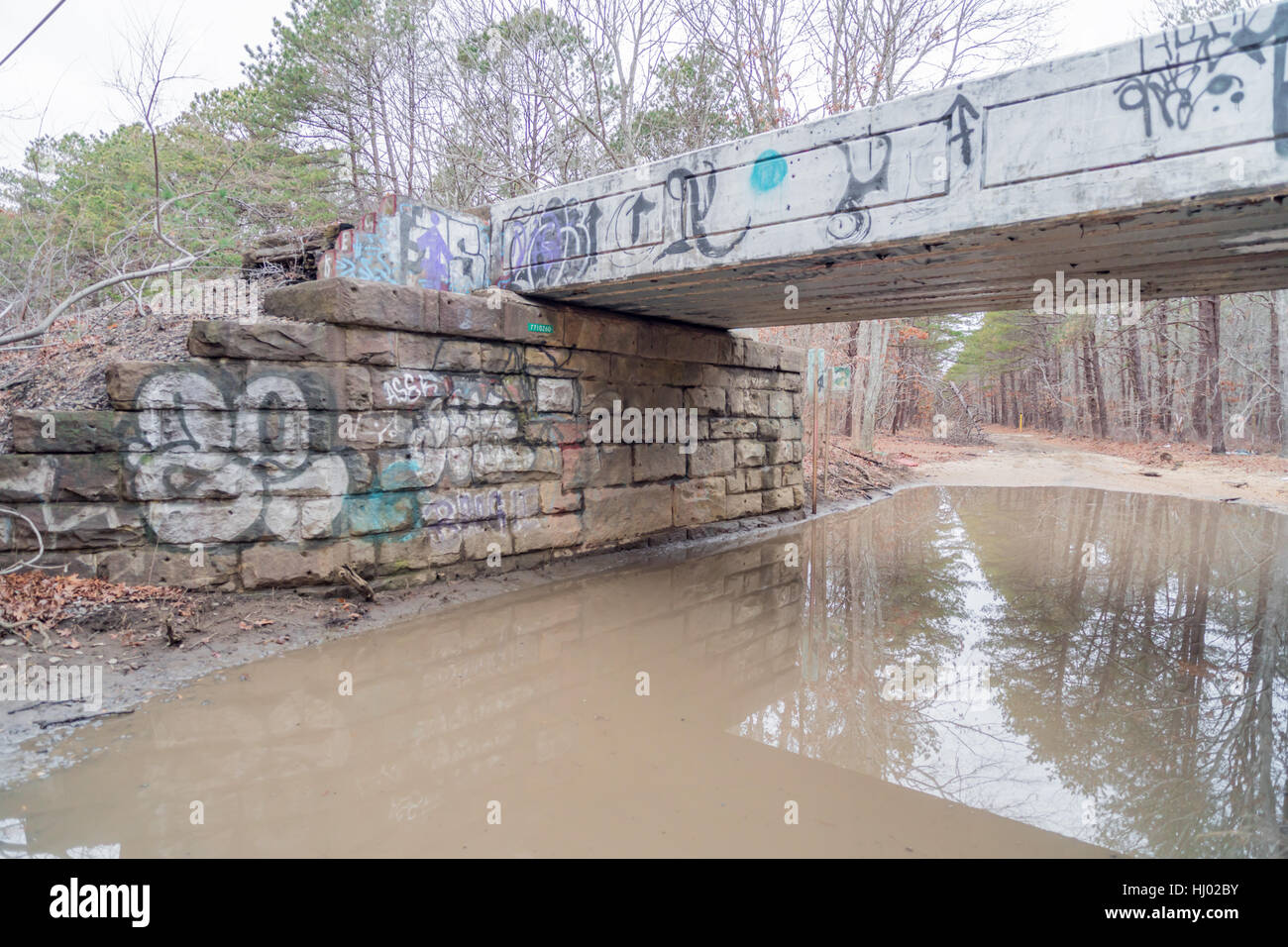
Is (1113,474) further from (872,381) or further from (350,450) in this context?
(350,450)

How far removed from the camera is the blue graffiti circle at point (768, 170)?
5363 millimetres

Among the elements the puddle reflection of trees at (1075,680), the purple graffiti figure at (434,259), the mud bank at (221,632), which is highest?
the purple graffiti figure at (434,259)

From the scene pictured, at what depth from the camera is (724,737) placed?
3.78 m

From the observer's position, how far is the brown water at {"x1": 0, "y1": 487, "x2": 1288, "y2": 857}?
2859 mm

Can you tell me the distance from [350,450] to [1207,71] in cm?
618

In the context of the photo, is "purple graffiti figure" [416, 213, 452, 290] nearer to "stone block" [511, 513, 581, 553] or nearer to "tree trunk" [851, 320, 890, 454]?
"stone block" [511, 513, 581, 553]

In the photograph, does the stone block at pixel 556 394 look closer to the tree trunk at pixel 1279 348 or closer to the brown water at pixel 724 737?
the brown water at pixel 724 737

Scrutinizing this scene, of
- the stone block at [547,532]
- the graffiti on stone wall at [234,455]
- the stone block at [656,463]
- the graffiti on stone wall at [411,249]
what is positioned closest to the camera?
the graffiti on stone wall at [234,455]

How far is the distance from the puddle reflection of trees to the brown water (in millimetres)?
21

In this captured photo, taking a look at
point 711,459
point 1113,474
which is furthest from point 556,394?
point 1113,474

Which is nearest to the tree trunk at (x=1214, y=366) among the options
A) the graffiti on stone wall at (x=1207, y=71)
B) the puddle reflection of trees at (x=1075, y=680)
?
the puddle reflection of trees at (x=1075, y=680)

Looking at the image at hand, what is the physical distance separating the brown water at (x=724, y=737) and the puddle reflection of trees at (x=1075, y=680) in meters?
0.02

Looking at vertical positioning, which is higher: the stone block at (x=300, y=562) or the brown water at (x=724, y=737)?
the stone block at (x=300, y=562)

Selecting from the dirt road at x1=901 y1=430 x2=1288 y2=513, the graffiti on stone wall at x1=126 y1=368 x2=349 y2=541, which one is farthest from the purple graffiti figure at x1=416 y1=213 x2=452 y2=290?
the dirt road at x1=901 y1=430 x2=1288 y2=513
